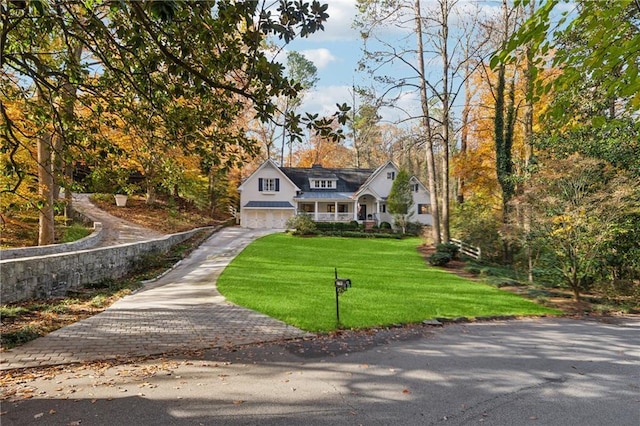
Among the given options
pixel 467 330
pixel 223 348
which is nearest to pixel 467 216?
pixel 467 330

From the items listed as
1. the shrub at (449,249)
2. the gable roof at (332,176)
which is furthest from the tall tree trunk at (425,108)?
the gable roof at (332,176)

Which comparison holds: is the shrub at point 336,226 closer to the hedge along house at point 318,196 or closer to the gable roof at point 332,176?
the hedge along house at point 318,196

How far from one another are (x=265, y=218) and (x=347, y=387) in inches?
1172

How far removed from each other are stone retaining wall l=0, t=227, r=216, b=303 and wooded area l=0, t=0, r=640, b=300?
1937mm

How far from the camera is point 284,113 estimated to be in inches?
176

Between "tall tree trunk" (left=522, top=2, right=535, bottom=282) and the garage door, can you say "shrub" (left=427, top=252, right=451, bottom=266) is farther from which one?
the garage door

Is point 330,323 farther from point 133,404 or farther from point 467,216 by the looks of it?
point 467,216

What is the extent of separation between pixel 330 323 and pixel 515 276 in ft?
39.5

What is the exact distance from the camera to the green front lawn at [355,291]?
847 cm

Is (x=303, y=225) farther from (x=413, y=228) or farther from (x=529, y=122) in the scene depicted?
(x=529, y=122)

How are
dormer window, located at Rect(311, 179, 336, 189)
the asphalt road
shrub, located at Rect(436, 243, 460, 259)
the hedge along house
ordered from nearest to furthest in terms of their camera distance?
the asphalt road, shrub, located at Rect(436, 243, 460, 259), the hedge along house, dormer window, located at Rect(311, 179, 336, 189)

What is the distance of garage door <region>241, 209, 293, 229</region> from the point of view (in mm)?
33375

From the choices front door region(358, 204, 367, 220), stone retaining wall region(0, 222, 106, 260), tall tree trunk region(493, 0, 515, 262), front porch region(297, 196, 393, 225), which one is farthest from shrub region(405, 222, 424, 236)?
stone retaining wall region(0, 222, 106, 260)

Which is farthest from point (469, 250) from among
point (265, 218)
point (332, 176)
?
point (265, 218)
